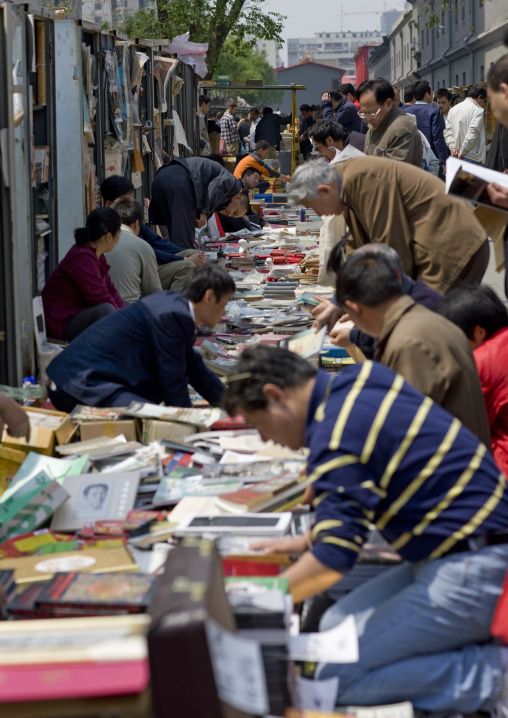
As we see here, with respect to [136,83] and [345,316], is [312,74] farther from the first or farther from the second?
[345,316]

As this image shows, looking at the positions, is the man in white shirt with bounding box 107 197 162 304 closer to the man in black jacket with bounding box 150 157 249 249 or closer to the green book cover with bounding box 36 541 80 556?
the man in black jacket with bounding box 150 157 249 249

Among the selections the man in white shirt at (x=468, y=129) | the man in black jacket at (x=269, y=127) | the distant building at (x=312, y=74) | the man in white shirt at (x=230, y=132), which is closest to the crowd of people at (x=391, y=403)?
the man in white shirt at (x=468, y=129)

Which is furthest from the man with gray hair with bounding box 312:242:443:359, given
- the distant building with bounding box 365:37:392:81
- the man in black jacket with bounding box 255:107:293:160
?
the distant building with bounding box 365:37:392:81

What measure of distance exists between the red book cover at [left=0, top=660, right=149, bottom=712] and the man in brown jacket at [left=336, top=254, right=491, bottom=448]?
167 cm

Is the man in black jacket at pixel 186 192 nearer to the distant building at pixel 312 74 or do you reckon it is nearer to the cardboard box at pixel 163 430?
the cardboard box at pixel 163 430

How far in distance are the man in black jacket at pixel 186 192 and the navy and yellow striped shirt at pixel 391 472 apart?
6.15m

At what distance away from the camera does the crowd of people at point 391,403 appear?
8.27 feet

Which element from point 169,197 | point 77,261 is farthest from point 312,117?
point 77,261

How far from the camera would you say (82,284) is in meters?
6.07

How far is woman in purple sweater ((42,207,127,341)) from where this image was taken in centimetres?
607

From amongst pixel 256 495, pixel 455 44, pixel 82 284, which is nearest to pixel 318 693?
pixel 256 495

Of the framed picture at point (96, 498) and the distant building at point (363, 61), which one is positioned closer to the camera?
the framed picture at point (96, 498)

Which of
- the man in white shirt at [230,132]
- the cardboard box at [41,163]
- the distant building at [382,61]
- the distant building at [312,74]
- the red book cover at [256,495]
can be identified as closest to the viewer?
the red book cover at [256,495]

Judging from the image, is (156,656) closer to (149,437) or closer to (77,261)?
(149,437)
